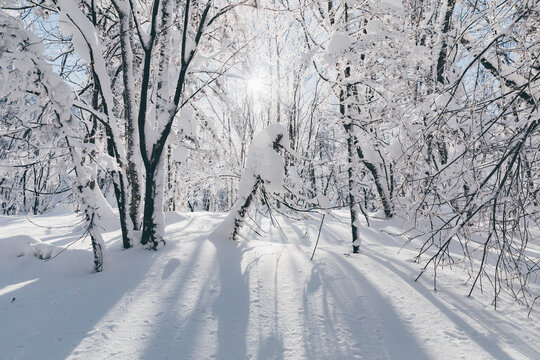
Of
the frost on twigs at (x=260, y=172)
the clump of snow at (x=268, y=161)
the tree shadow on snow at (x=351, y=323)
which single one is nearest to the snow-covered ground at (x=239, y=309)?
the tree shadow on snow at (x=351, y=323)

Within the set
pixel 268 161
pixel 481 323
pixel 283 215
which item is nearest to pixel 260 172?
pixel 268 161

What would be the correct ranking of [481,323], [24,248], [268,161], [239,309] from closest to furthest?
1. [481,323]
2. [239,309]
3. [24,248]
4. [268,161]

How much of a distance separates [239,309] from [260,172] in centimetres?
195

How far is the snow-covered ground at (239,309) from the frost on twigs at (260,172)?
52 centimetres

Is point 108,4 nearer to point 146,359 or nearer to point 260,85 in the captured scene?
point 260,85

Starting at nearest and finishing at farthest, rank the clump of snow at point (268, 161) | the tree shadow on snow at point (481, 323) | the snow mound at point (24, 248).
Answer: the tree shadow on snow at point (481, 323), the snow mound at point (24, 248), the clump of snow at point (268, 161)

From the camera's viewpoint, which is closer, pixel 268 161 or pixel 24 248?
pixel 24 248

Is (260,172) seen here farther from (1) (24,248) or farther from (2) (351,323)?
(1) (24,248)

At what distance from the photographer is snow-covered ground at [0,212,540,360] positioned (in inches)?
90.0

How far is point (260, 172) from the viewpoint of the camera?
4.34 meters

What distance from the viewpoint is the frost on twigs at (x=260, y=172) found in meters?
4.27

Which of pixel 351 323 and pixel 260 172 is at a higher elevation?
pixel 260 172

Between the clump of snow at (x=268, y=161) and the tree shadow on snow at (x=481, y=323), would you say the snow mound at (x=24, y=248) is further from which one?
the tree shadow on snow at (x=481, y=323)

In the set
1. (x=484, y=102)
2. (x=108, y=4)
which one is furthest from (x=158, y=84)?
(x=484, y=102)
